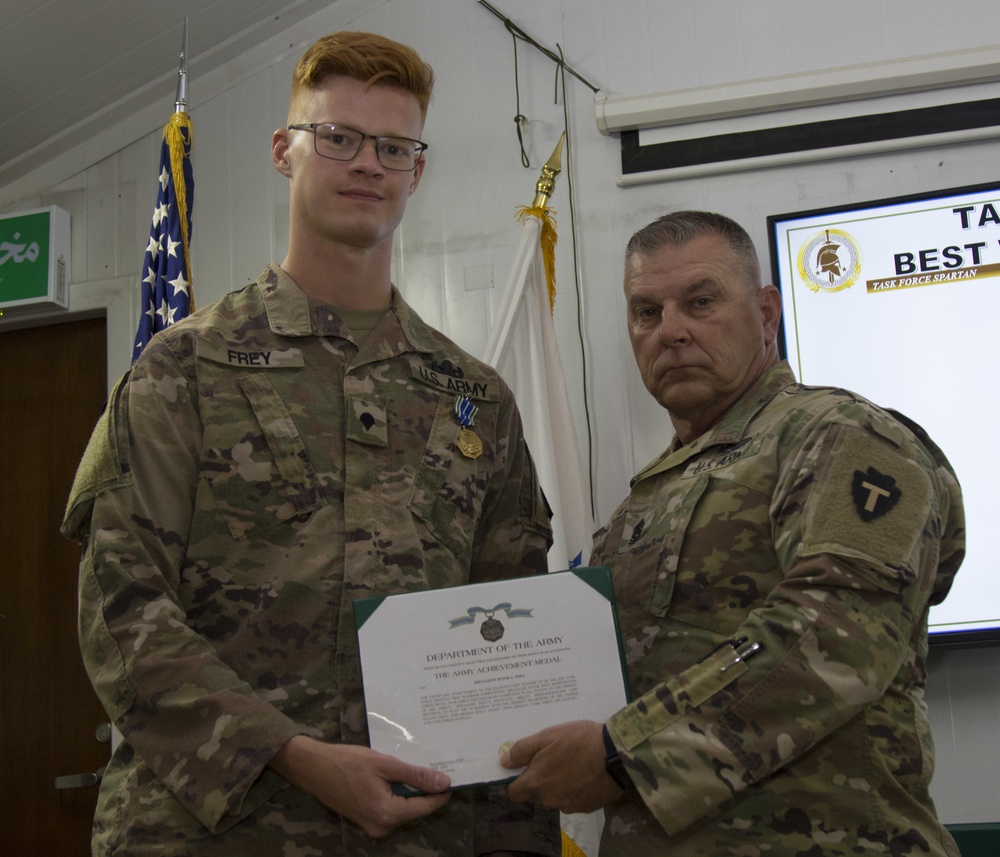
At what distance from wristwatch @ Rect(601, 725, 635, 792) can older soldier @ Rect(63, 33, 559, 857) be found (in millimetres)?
220

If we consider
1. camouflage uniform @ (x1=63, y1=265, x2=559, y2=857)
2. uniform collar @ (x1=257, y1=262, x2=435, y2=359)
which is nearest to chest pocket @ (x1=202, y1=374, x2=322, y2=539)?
camouflage uniform @ (x1=63, y1=265, x2=559, y2=857)

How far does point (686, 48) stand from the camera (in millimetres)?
3314

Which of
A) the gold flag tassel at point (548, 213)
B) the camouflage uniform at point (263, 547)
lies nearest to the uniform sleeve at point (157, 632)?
the camouflage uniform at point (263, 547)

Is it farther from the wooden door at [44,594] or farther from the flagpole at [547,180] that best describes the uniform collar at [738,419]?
the wooden door at [44,594]

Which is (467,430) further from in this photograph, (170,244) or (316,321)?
(170,244)

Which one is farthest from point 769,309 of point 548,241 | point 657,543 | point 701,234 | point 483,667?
point 548,241

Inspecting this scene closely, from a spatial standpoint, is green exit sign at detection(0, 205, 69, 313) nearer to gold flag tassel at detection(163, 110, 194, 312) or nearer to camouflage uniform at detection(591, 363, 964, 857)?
gold flag tassel at detection(163, 110, 194, 312)

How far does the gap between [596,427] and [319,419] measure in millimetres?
1694

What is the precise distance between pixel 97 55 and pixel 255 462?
8.42 ft

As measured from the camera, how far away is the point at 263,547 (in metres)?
1.51

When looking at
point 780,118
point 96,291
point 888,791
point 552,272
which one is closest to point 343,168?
point 888,791

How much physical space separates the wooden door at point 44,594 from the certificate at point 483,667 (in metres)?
2.57

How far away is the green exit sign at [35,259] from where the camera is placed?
3740 mm

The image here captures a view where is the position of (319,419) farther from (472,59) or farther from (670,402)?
(472,59)
